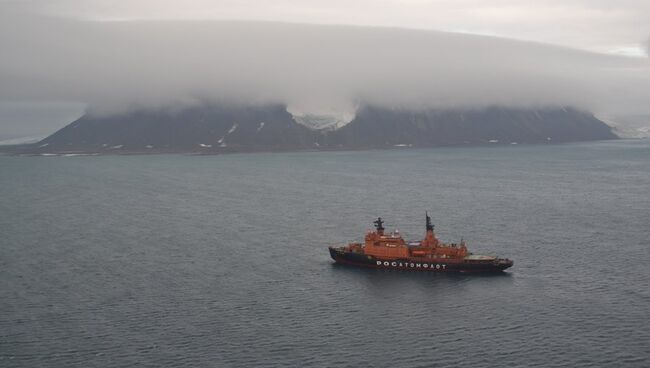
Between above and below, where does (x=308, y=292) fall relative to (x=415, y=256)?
below

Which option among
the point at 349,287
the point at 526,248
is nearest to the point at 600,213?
the point at 526,248

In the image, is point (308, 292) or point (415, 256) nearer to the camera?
point (308, 292)

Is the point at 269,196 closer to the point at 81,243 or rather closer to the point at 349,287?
the point at 81,243

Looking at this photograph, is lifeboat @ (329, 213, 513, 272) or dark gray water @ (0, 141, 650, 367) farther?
lifeboat @ (329, 213, 513, 272)

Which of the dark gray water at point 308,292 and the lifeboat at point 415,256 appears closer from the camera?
the dark gray water at point 308,292
